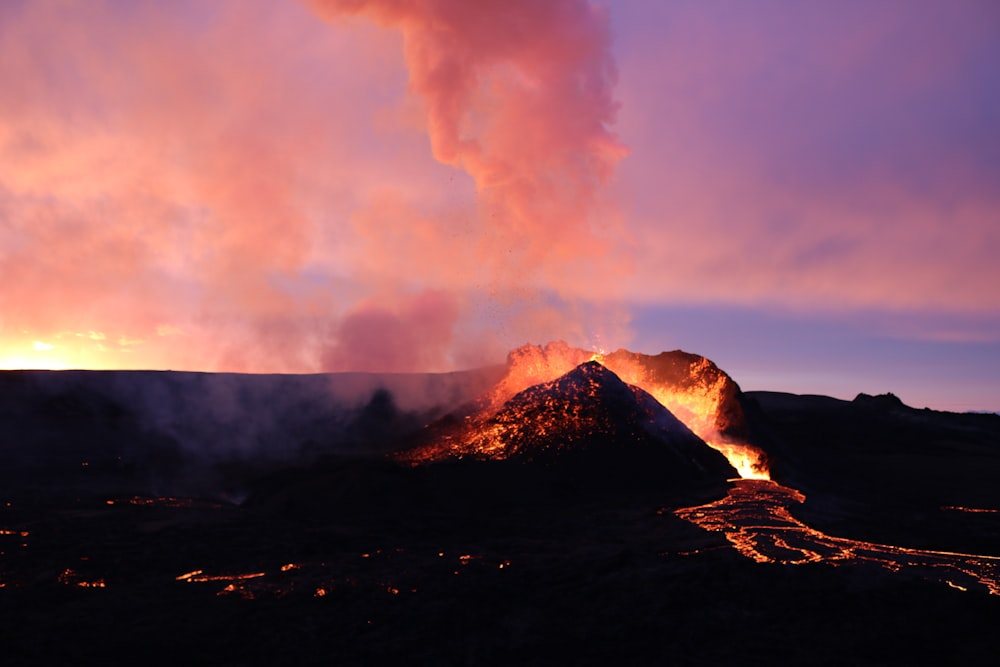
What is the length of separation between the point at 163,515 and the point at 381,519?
5.25m

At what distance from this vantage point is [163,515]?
630 inches

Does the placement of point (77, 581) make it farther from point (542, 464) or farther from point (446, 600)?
point (542, 464)

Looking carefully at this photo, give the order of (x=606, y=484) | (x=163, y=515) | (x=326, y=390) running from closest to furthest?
(x=163, y=515), (x=606, y=484), (x=326, y=390)

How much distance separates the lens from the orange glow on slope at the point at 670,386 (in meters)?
26.5

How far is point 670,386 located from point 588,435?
364 inches

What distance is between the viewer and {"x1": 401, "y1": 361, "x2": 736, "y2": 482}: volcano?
22078mm

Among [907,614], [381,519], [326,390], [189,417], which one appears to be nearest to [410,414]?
[326,390]

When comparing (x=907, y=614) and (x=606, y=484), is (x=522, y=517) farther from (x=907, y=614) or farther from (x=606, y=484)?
(x=907, y=614)

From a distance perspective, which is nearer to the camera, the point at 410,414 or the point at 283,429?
the point at 283,429

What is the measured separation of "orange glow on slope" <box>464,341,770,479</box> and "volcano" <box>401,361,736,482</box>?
2228 millimetres

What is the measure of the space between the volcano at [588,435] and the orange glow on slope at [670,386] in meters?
2.23

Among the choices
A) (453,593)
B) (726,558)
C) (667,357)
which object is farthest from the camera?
(667,357)

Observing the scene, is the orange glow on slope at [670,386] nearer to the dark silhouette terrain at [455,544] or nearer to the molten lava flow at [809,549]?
the dark silhouette terrain at [455,544]

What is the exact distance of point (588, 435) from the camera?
23141mm
